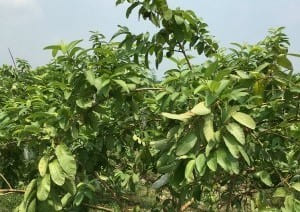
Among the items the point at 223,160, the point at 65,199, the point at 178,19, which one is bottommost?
the point at 65,199

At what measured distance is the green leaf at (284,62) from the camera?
1979mm

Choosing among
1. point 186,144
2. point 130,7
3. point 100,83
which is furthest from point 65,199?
point 130,7

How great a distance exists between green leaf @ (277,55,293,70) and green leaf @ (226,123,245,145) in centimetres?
55

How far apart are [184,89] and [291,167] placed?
0.64 meters

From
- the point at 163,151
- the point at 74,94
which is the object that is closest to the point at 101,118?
the point at 74,94

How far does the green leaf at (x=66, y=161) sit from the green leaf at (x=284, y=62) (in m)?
0.93

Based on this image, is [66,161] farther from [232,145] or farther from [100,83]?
[232,145]

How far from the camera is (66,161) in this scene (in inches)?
74.0

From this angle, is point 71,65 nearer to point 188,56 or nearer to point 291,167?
point 188,56

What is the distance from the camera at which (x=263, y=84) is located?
1.91 meters

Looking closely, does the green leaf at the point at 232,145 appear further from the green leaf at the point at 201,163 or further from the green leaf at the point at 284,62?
the green leaf at the point at 284,62

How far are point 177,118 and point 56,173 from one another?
1.88 ft

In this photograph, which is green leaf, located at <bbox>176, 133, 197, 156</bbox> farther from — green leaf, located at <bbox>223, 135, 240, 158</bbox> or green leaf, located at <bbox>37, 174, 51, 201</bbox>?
green leaf, located at <bbox>37, 174, 51, 201</bbox>

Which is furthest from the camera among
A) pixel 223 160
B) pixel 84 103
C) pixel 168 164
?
pixel 84 103
